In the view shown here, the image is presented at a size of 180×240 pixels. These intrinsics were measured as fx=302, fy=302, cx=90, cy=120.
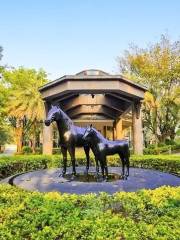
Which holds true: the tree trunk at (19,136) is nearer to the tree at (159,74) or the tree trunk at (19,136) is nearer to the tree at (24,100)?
the tree at (24,100)

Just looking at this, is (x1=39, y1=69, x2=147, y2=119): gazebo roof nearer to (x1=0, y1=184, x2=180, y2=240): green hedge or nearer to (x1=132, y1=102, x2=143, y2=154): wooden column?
(x1=132, y1=102, x2=143, y2=154): wooden column

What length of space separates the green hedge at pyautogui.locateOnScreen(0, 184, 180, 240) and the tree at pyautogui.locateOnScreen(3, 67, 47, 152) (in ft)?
84.4

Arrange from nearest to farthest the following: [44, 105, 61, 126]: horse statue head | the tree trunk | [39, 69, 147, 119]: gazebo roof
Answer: [44, 105, 61, 126]: horse statue head
[39, 69, 147, 119]: gazebo roof
the tree trunk

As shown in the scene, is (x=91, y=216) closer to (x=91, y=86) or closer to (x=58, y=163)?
(x=58, y=163)

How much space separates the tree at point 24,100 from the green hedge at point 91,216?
84.4 ft

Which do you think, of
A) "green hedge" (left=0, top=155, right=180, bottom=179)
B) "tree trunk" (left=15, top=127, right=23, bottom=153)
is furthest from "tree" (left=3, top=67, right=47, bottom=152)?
"green hedge" (left=0, top=155, right=180, bottom=179)

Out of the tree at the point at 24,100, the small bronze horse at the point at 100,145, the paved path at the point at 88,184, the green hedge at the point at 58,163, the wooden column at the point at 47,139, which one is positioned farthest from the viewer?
the tree at the point at 24,100

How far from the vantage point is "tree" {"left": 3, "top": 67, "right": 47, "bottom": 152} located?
30625 mm

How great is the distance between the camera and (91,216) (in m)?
4.16

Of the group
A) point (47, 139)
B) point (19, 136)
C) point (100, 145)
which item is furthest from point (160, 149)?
point (100, 145)

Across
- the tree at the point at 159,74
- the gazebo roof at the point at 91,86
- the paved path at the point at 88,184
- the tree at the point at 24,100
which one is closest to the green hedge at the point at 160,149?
the tree at the point at 159,74

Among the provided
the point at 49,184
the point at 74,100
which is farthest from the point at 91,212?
the point at 74,100

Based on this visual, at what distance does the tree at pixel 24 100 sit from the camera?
3062 cm

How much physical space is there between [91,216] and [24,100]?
28.2 m
